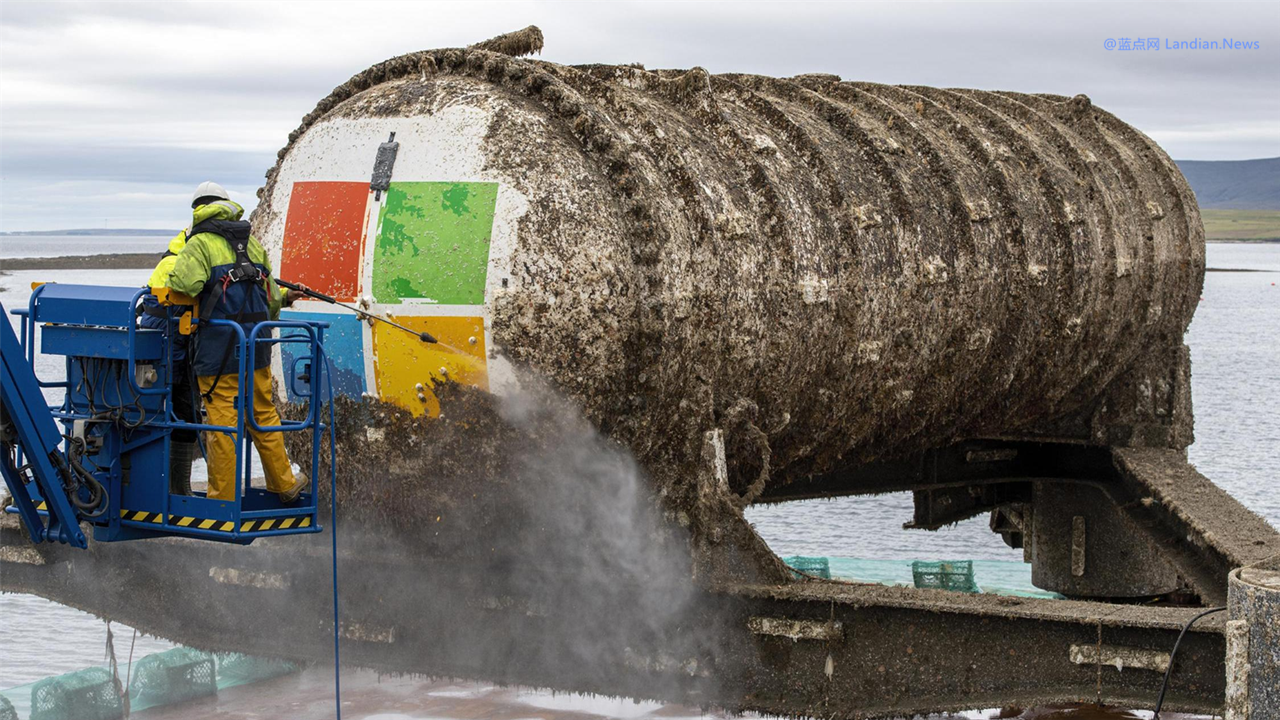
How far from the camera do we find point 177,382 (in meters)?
6.64

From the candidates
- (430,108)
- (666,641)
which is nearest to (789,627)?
(666,641)

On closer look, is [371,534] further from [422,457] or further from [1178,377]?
[1178,377]

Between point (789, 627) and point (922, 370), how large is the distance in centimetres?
217

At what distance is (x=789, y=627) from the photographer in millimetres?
6789

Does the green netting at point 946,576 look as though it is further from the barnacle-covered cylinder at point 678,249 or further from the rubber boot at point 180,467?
the rubber boot at point 180,467

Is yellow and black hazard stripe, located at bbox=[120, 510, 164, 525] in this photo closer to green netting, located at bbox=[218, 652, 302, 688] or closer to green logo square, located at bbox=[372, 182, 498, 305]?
green logo square, located at bbox=[372, 182, 498, 305]

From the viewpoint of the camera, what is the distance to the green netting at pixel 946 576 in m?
13.3

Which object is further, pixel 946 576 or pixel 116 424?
pixel 946 576

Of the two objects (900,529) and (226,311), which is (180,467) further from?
(900,529)

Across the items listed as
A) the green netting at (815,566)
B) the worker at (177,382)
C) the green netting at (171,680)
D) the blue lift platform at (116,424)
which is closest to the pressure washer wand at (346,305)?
the blue lift platform at (116,424)

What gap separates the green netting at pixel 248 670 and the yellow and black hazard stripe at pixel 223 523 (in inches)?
205

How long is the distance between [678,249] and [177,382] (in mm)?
2327

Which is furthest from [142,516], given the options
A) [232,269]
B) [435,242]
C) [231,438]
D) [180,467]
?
[435,242]

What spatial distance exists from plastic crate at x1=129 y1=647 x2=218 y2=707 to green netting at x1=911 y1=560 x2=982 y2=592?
6077 millimetres
